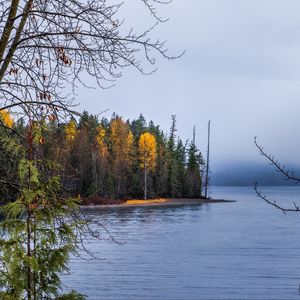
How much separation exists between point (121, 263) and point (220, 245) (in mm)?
7985

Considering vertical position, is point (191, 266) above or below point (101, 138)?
below

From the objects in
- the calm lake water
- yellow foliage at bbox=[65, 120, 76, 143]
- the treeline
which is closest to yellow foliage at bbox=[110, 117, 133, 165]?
the treeline

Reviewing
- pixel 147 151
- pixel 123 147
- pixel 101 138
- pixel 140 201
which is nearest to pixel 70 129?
pixel 101 138

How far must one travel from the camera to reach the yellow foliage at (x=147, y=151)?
74125 mm

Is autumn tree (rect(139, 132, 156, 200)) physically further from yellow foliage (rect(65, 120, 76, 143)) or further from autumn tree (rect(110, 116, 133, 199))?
yellow foliage (rect(65, 120, 76, 143))

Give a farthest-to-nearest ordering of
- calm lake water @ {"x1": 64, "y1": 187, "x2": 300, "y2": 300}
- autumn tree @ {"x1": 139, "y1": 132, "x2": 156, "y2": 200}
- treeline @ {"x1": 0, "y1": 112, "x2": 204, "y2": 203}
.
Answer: autumn tree @ {"x1": 139, "y1": 132, "x2": 156, "y2": 200}
treeline @ {"x1": 0, "y1": 112, "x2": 204, "y2": 203}
calm lake water @ {"x1": 64, "y1": 187, "x2": 300, "y2": 300}

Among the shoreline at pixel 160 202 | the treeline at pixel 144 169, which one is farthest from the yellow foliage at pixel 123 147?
the shoreline at pixel 160 202

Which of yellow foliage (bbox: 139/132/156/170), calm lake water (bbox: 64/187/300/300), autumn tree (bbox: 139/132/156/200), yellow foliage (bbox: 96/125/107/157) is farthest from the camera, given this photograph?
yellow foliage (bbox: 139/132/156/170)

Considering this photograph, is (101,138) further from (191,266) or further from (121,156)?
(121,156)

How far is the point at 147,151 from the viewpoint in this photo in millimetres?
74500

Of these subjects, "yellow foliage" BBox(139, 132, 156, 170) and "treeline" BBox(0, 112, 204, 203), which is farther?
"yellow foliage" BBox(139, 132, 156, 170)

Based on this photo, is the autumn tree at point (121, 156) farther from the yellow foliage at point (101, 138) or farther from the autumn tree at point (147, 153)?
the yellow foliage at point (101, 138)

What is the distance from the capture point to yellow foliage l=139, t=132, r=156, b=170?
74125mm

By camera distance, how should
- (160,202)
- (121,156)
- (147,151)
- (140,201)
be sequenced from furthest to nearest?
(147,151) → (160,202) → (140,201) → (121,156)
